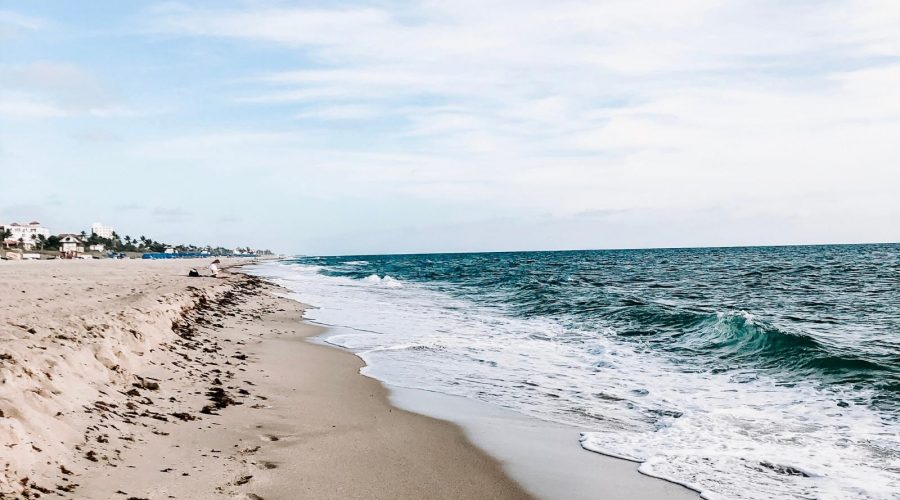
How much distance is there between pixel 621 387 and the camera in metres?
9.65

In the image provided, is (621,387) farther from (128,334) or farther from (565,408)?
(128,334)

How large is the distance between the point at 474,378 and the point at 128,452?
20.3 feet

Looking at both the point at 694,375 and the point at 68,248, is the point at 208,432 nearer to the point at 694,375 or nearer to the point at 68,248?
the point at 694,375

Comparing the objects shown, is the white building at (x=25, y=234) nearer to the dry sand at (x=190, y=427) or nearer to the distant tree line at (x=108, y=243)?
the distant tree line at (x=108, y=243)

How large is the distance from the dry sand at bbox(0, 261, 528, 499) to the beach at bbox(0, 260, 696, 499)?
17 millimetres

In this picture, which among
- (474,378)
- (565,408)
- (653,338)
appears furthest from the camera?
(653,338)

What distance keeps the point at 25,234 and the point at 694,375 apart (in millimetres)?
154895

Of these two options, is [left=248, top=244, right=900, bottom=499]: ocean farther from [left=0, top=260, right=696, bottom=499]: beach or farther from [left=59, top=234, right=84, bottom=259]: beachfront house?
[left=59, top=234, right=84, bottom=259]: beachfront house

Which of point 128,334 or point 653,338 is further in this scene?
point 653,338

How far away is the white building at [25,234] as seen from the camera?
110 metres

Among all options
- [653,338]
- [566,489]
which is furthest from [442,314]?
[566,489]

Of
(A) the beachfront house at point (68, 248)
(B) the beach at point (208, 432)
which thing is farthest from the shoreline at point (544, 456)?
(A) the beachfront house at point (68, 248)

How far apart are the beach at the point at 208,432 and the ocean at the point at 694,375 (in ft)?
3.33

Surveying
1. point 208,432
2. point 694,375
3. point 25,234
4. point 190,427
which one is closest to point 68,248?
point 25,234
